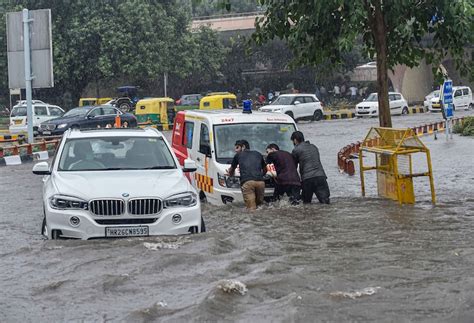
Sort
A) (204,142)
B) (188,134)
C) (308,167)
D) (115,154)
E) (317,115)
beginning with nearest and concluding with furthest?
(115,154) → (308,167) → (204,142) → (188,134) → (317,115)

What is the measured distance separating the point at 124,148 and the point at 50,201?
174 centimetres

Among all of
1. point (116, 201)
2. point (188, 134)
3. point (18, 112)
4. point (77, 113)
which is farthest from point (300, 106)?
point (116, 201)

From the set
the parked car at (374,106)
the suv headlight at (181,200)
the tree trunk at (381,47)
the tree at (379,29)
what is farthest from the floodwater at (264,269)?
the parked car at (374,106)

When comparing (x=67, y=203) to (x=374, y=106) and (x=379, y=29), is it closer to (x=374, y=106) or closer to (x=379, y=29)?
(x=379, y=29)

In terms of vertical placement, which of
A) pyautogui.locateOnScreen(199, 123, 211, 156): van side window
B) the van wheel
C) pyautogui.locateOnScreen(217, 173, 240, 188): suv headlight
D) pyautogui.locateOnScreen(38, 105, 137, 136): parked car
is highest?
the van wheel

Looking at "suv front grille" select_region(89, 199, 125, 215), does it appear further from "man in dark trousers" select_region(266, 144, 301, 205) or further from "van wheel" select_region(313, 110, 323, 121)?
"van wheel" select_region(313, 110, 323, 121)

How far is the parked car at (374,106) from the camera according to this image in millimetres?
46344

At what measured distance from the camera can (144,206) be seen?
407 inches

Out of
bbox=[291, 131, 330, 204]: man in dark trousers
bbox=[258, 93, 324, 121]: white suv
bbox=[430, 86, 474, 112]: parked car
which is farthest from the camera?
bbox=[430, 86, 474, 112]: parked car

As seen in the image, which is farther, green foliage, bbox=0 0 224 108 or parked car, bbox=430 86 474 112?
parked car, bbox=430 86 474 112

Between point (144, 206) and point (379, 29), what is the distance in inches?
283

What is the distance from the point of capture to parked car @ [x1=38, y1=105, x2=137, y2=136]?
36312 mm

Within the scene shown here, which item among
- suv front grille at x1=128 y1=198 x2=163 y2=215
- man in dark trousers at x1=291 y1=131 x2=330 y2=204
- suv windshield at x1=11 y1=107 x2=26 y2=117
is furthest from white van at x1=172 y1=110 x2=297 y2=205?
suv windshield at x1=11 y1=107 x2=26 y2=117

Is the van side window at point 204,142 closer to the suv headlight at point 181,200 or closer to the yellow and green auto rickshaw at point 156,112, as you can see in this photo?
the suv headlight at point 181,200
